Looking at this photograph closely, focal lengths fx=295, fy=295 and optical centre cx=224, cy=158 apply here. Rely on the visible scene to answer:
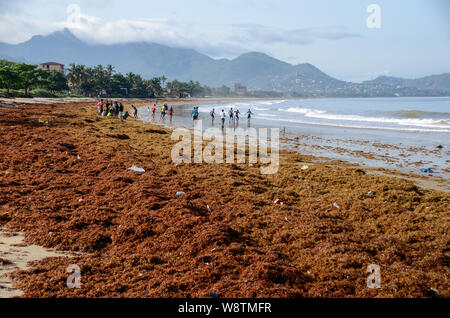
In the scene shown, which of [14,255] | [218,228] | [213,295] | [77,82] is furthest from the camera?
[77,82]

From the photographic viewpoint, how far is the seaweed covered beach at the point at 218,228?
4496 mm

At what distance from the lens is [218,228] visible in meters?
6.22

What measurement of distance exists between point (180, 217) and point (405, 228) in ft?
17.5

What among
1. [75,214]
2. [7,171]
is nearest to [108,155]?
[7,171]

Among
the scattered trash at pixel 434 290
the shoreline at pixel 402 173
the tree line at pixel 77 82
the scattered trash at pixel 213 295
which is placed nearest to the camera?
the scattered trash at pixel 213 295

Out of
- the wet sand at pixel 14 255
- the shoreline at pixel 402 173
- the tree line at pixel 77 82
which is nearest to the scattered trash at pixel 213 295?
the wet sand at pixel 14 255

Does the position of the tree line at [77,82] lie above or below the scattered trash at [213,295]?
above

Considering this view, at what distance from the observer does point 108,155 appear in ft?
41.4

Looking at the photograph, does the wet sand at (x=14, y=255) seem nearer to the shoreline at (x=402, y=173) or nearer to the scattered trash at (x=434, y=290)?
the scattered trash at (x=434, y=290)

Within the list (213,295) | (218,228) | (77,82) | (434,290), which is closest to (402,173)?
(434,290)

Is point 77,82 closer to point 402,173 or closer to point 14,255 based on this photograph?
point 402,173

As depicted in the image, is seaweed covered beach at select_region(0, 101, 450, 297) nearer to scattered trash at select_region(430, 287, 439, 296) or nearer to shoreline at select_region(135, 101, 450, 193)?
scattered trash at select_region(430, 287, 439, 296)

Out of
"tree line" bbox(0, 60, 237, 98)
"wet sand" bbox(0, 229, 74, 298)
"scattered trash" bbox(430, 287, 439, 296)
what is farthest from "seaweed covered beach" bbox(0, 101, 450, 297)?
"tree line" bbox(0, 60, 237, 98)
